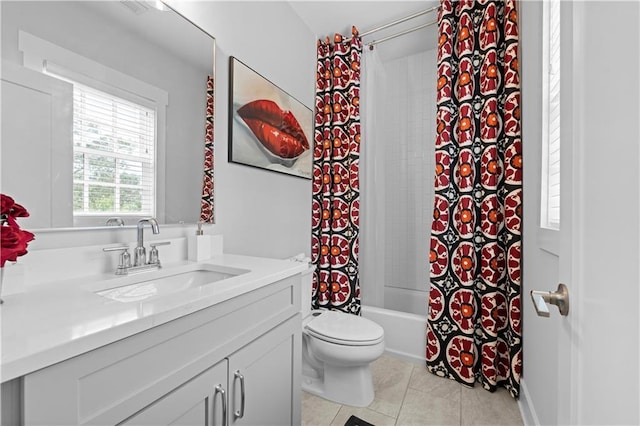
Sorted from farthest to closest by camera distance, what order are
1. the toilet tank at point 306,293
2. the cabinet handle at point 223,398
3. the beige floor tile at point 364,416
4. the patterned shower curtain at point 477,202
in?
the toilet tank at point 306,293 → the patterned shower curtain at point 477,202 → the beige floor tile at point 364,416 → the cabinet handle at point 223,398

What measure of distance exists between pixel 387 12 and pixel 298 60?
73 cm

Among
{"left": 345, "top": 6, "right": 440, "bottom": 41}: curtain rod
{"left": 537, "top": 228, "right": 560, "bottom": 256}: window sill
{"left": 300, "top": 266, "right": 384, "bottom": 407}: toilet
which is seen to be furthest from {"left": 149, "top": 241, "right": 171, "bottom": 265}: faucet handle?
{"left": 345, "top": 6, "right": 440, "bottom": 41}: curtain rod

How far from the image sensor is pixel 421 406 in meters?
1.61

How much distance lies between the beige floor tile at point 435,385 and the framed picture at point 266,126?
1.58m

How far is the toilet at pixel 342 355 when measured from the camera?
5.08 feet

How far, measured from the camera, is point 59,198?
0.95 metres

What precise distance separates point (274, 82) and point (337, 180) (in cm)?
84

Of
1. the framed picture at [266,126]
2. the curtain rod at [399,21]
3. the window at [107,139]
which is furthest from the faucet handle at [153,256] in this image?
the curtain rod at [399,21]

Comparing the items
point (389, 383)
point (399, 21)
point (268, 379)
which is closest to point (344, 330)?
point (389, 383)

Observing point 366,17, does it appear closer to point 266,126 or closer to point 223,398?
point 266,126

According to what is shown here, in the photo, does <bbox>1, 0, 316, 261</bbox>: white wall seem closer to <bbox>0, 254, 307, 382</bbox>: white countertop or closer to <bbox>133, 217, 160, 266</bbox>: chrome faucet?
<bbox>133, 217, 160, 266</bbox>: chrome faucet

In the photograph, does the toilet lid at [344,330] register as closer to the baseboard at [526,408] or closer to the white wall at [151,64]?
the baseboard at [526,408]

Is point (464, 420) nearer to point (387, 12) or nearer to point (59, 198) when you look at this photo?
point (59, 198)

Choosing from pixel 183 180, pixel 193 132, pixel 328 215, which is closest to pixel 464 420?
pixel 328 215
